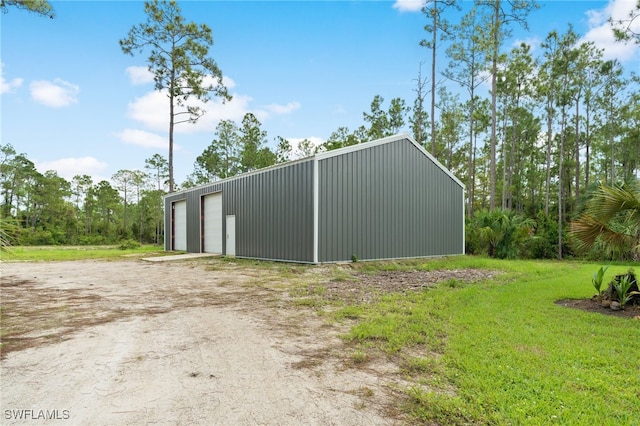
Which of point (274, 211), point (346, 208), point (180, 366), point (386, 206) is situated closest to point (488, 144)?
point (386, 206)

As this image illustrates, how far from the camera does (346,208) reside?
1085 cm

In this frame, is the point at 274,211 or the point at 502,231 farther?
the point at 502,231

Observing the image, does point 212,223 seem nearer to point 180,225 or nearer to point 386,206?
point 180,225

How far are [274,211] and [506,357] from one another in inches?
371

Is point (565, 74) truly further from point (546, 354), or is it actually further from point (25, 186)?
point (25, 186)

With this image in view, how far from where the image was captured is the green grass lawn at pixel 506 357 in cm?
215

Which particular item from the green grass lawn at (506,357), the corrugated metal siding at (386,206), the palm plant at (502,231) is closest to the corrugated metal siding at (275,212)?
the corrugated metal siding at (386,206)

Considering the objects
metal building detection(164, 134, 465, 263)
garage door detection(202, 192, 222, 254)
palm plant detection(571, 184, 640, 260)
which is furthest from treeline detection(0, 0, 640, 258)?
garage door detection(202, 192, 222, 254)

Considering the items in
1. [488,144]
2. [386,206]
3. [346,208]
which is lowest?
[346,208]

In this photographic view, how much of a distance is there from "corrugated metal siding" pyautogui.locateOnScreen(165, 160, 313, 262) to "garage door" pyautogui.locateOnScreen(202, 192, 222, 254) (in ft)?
1.99

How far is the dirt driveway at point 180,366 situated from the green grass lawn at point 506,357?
1.24 feet

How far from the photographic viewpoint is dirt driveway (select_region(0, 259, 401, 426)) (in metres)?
2.14

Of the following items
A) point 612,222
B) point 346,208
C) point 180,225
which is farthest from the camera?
point 180,225

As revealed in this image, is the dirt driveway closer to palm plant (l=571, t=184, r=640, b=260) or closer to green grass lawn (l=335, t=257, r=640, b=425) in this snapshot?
green grass lawn (l=335, t=257, r=640, b=425)
